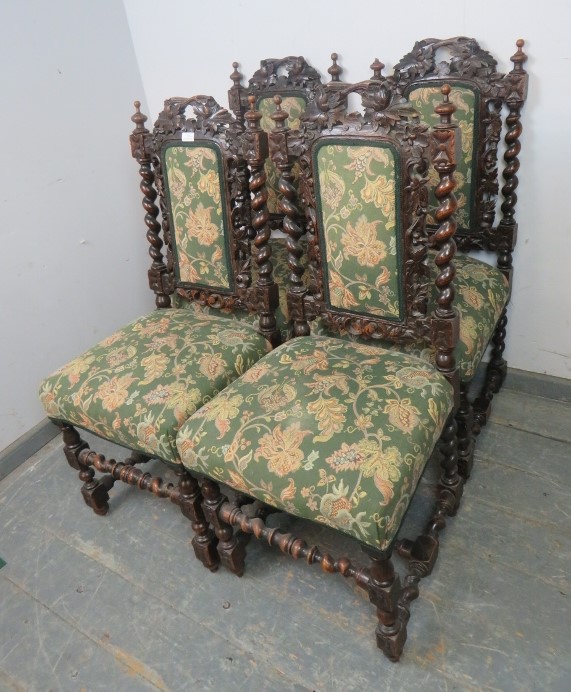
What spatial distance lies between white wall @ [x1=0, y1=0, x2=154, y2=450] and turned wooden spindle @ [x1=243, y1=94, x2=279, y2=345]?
30.6 inches

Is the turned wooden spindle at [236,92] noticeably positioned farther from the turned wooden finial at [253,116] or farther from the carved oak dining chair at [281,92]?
the turned wooden finial at [253,116]

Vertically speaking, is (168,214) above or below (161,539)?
above

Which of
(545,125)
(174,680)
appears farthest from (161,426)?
(545,125)

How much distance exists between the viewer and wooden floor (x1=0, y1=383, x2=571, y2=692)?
49.6 inches

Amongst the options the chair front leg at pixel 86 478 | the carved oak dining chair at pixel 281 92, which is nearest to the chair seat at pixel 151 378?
the chair front leg at pixel 86 478

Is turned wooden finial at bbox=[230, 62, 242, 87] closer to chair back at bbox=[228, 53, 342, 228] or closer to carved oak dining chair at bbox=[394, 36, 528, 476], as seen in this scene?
chair back at bbox=[228, 53, 342, 228]

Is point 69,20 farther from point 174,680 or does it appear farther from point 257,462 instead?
point 174,680

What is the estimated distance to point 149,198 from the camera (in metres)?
1.78

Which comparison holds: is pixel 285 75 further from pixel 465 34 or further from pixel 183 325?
pixel 183 325

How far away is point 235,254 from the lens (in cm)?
165

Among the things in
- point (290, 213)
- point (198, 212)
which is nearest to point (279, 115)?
point (290, 213)

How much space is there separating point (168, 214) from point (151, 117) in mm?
827

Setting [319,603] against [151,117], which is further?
[151,117]

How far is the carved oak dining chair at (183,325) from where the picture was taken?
1439 mm
